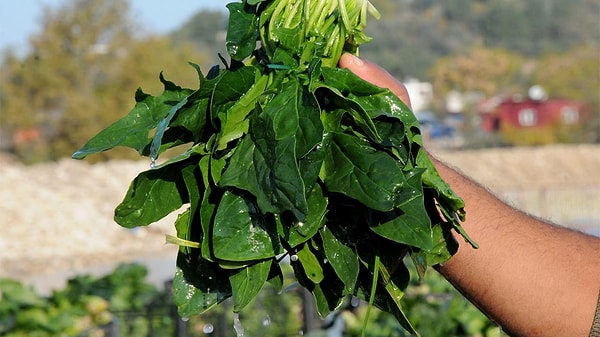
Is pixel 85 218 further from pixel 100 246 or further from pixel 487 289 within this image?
pixel 487 289

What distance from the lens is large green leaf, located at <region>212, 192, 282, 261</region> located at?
6.18 feet

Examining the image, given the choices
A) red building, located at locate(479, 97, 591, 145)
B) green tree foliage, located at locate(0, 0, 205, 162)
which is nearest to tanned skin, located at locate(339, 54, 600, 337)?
green tree foliage, located at locate(0, 0, 205, 162)

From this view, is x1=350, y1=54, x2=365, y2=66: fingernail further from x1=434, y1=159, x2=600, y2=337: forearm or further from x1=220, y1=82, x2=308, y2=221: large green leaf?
x1=434, y1=159, x2=600, y2=337: forearm

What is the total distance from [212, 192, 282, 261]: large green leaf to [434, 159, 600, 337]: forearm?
0.65 metres

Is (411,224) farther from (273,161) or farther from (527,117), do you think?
(527,117)

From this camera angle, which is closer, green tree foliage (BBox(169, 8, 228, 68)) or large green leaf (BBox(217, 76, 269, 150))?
large green leaf (BBox(217, 76, 269, 150))

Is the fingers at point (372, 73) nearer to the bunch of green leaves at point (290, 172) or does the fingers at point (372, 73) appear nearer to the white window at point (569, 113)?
the bunch of green leaves at point (290, 172)

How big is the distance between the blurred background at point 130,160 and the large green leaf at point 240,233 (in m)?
0.53

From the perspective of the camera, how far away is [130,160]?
41562 mm

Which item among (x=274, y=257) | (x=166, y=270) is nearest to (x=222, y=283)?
(x=274, y=257)

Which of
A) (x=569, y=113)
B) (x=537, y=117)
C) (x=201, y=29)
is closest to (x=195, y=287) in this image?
(x=537, y=117)

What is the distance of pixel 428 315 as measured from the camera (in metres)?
5.58

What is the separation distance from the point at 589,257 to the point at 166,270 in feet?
56.4

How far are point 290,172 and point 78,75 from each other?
44.1 meters
